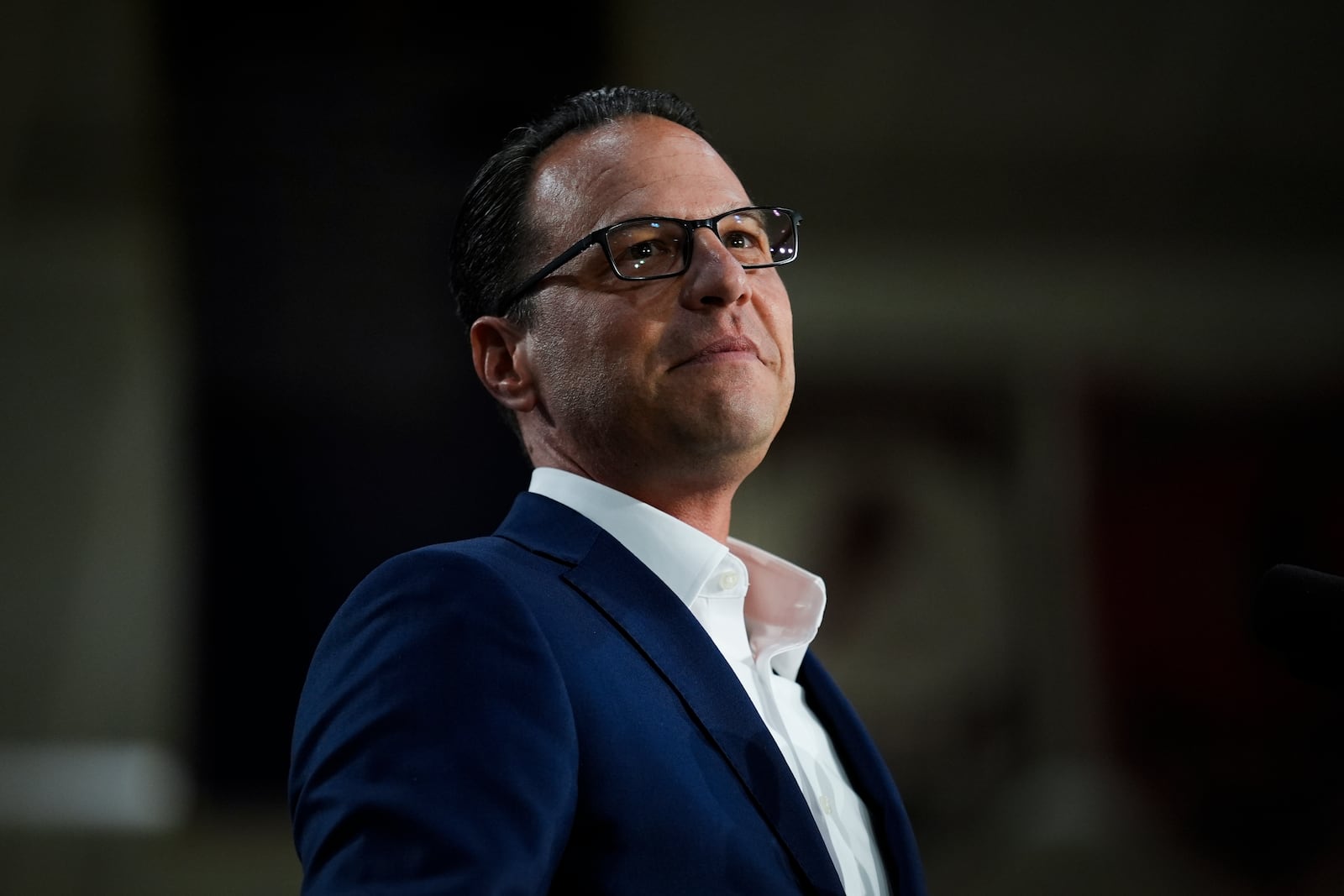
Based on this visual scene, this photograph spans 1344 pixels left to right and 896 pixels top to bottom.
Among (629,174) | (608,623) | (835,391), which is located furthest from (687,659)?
(835,391)

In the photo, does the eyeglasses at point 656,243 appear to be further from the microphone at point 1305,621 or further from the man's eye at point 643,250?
the microphone at point 1305,621

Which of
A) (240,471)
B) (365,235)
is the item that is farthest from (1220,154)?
(240,471)

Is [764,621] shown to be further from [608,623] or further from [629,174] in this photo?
[629,174]

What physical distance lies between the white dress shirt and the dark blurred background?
47.9 inches

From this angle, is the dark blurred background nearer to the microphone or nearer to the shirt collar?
the shirt collar

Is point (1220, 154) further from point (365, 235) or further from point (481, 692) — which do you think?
point (481, 692)

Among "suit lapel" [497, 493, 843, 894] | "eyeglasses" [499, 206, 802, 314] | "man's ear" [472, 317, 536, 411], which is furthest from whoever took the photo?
"man's ear" [472, 317, 536, 411]

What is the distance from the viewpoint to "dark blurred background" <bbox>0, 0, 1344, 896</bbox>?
8.22 ft

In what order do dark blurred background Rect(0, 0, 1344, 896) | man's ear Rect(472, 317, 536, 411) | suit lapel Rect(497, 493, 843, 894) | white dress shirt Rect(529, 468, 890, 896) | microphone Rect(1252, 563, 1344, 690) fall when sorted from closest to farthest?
microphone Rect(1252, 563, 1344, 690) → suit lapel Rect(497, 493, 843, 894) → white dress shirt Rect(529, 468, 890, 896) → man's ear Rect(472, 317, 536, 411) → dark blurred background Rect(0, 0, 1344, 896)

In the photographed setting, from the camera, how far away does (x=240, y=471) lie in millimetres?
2533

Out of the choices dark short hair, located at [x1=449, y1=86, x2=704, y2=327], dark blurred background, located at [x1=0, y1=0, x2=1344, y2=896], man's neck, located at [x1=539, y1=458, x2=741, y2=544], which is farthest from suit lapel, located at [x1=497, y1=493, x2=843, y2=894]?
dark blurred background, located at [x1=0, y1=0, x2=1344, y2=896]

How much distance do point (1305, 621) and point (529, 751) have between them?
57cm

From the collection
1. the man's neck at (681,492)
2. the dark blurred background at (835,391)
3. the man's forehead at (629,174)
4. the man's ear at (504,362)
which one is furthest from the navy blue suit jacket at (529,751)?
the dark blurred background at (835,391)

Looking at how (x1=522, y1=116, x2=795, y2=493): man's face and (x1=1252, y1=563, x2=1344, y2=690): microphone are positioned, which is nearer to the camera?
(x1=1252, y1=563, x2=1344, y2=690): microphone
